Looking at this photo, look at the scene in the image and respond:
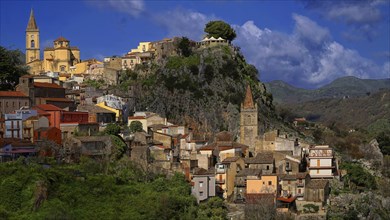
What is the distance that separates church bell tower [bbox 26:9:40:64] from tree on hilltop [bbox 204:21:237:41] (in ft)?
73.3

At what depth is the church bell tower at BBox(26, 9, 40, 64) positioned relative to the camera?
94938 mm

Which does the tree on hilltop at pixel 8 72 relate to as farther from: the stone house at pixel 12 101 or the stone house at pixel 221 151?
the stone house at pixel 221 151

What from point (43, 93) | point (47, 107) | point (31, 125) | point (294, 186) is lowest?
point (294, 186)

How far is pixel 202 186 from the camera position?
53.6m

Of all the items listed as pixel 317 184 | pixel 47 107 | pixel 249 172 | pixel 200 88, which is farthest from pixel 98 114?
pixel 317 184

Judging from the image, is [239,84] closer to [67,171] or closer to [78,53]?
[78,53]

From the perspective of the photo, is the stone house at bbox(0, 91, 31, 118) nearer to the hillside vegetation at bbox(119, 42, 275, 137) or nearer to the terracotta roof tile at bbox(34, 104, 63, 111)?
the terracotta roof tile at bbox(34, 104, 63, 111)

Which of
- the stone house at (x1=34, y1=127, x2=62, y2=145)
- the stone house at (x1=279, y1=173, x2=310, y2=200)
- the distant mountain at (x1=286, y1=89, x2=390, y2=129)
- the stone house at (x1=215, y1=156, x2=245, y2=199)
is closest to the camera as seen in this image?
the stone house at (x1=279, y1=173, x2=310, y2=200)

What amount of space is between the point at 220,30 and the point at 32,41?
81.5 feet

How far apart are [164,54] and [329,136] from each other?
81.8 ft

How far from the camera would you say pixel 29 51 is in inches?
3755

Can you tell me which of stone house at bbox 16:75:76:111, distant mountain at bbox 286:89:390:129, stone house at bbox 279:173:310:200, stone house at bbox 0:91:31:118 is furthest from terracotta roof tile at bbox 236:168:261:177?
distant mountain at bbox 286:89:390:129

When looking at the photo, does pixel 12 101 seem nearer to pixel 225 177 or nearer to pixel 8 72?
pixel 8 72

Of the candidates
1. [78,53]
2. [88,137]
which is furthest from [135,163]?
[78,53]
